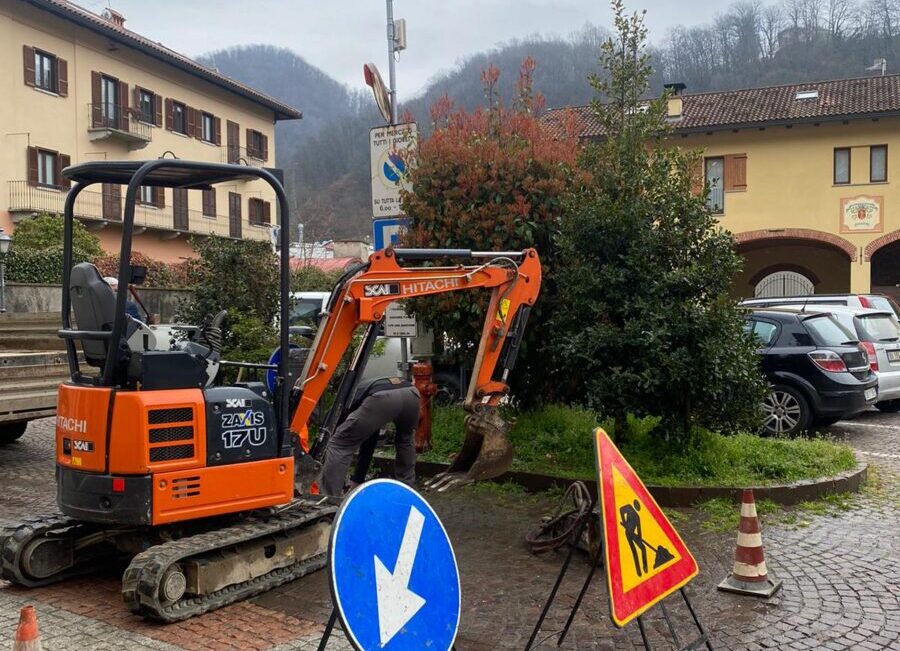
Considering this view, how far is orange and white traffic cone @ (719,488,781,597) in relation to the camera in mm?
5609

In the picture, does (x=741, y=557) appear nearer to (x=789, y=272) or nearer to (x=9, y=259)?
(x=9, y=259)

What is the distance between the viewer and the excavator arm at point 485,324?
266 inches

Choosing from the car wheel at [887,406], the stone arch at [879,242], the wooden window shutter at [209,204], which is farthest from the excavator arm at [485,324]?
the wooden window shutter at [209,204]

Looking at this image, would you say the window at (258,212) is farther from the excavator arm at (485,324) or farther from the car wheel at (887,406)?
the excavator arm at (485,324)

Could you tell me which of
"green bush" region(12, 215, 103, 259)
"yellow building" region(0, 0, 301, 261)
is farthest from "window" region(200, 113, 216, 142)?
"green bush" region(12, 215, 103, 259)

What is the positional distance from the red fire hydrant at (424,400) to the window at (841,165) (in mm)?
25786

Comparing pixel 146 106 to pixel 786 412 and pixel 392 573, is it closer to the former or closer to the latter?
pixel 786 412

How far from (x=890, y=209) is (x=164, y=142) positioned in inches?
1110

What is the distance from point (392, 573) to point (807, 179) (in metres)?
31.3

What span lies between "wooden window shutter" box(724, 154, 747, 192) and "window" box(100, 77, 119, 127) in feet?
75.9

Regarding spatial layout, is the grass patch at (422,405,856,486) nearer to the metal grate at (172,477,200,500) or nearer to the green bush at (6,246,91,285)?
the metal grate at (172,477,200,500)

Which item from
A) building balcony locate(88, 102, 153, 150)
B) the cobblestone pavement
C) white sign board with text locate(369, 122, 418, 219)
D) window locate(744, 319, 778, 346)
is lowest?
the cobblestone pavement

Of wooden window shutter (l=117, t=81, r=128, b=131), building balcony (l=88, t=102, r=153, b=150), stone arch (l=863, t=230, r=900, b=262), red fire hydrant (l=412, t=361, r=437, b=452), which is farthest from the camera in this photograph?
wooden window shutter (l=117, t=81, r=128, b=131)

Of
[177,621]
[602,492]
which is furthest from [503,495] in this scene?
[602,492]
